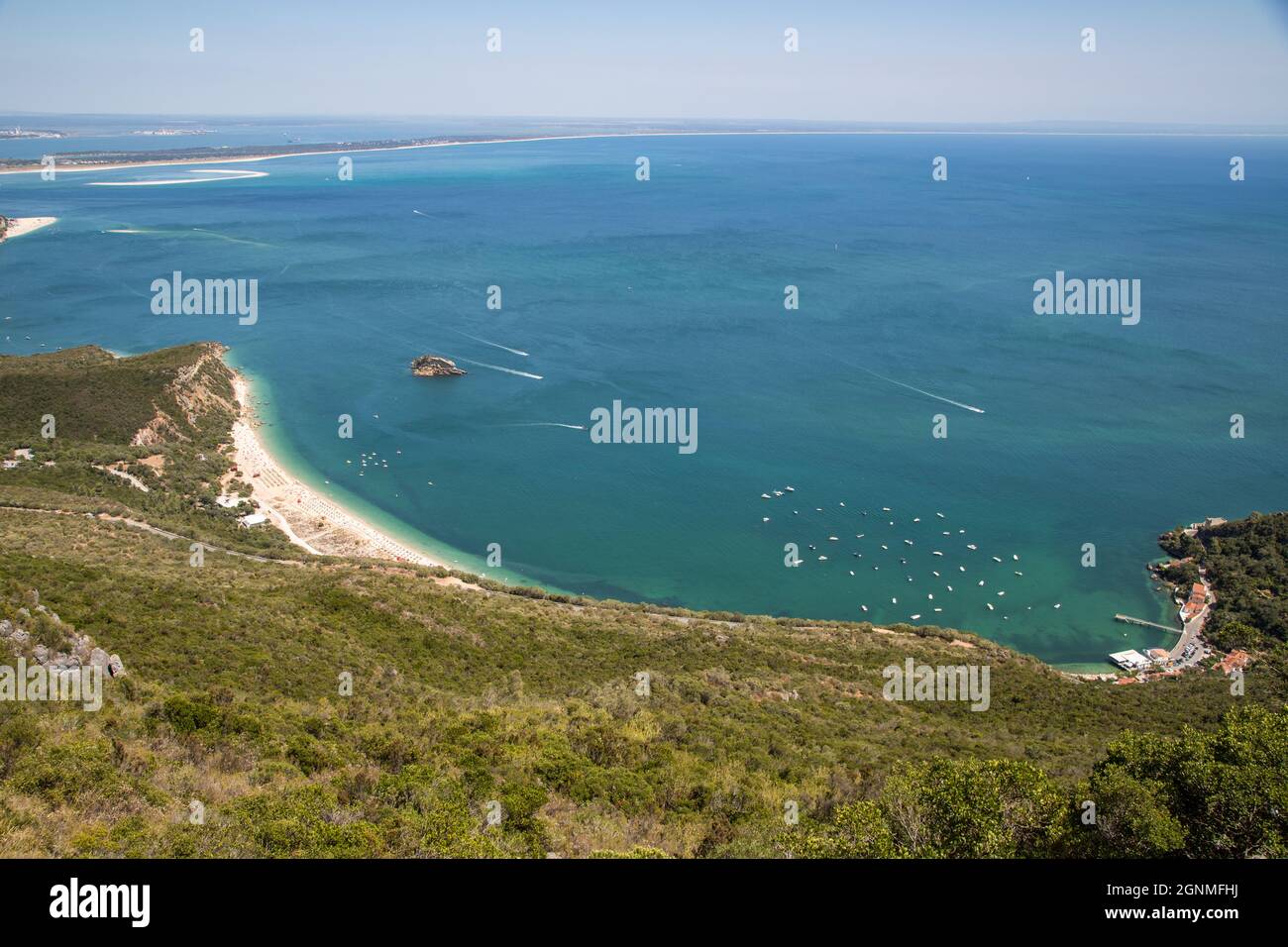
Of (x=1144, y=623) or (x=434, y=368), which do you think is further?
(x=434, y=368)

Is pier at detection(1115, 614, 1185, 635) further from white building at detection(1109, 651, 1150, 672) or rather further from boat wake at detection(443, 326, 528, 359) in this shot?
boat wake at detection(443, 326, 528, 359)

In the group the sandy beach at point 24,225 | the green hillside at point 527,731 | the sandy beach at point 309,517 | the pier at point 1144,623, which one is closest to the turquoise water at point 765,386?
the pier at point 1144,623

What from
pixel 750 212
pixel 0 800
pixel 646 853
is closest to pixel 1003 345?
pixel 646 853

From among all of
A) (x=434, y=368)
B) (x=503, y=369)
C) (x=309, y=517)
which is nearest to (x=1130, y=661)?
(x=309, y=517)

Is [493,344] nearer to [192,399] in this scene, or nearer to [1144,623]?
[192,399]

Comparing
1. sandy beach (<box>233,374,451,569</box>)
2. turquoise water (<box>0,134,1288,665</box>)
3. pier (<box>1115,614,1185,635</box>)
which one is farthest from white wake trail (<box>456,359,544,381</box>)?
pier (<box>1115,614,1185,635</box>)

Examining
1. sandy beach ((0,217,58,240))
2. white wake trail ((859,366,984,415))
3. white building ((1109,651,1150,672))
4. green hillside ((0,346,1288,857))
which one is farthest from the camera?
sandy beach ((0,217,58,240))
